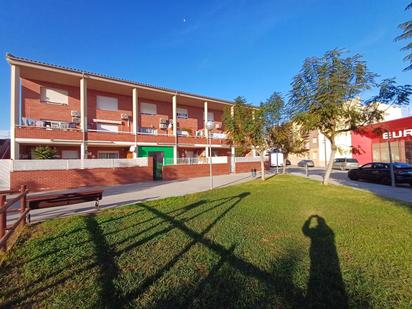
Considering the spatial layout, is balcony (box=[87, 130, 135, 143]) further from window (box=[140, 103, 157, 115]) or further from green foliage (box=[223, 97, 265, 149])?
green foliage (box=[223, 97, 265, 149])

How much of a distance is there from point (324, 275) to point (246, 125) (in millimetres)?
12572

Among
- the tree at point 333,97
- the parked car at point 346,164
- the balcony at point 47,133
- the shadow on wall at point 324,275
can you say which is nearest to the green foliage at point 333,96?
the tree at point 333,97

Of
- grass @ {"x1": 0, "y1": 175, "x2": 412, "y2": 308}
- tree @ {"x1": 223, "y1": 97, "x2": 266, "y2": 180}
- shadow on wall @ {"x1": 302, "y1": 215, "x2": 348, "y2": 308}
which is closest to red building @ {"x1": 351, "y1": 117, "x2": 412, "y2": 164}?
tree @ {"x1": 223, "y1": 97, "x2": 266, "y2": 180}

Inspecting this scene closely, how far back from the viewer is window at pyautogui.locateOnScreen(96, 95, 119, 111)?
66.8 feet

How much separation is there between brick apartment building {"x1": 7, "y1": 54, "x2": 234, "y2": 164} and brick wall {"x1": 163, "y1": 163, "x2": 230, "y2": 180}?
91 centimetres

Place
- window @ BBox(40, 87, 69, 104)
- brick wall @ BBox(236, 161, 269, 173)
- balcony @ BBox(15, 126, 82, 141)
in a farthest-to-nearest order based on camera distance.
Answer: brick wall @ BBox(236, 161, 269, 173), window @ BBox(40, 87, 69, 104), balcony @ BBox(15, 126, 82, 141)

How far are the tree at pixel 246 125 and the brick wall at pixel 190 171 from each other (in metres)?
5.44

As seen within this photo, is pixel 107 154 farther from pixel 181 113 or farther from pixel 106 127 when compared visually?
→ pixel 181 113

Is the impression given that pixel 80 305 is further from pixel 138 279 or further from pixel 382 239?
pixel 382 239

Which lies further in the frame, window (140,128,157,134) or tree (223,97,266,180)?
window (140,128,157,134)

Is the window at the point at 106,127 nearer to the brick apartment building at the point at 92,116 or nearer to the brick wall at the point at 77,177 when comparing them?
the brick apartment building at the point at 92,116

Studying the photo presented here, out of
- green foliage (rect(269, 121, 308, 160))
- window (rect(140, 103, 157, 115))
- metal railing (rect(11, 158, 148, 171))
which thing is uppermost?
window (rect(140, 103, 157, 115))

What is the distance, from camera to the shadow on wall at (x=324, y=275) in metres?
2.50

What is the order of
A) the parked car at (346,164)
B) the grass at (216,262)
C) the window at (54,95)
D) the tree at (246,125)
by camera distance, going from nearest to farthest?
the grass at (216,262) < the tree at (246,125) < the window at (54,95) < the parked car at (346,164)
